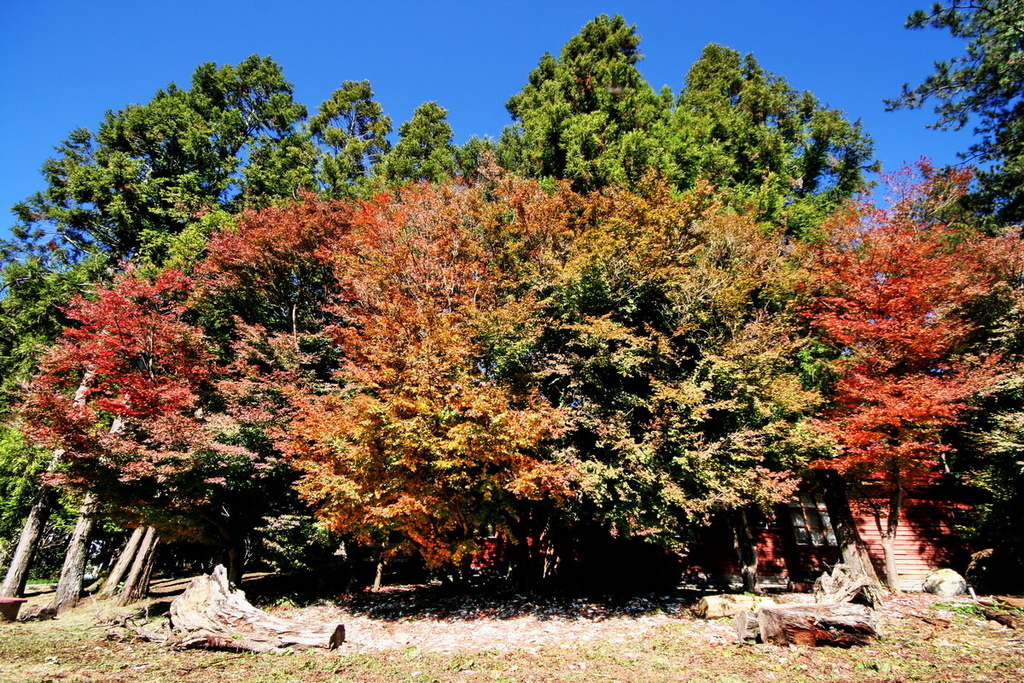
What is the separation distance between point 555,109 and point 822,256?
39.1 ft

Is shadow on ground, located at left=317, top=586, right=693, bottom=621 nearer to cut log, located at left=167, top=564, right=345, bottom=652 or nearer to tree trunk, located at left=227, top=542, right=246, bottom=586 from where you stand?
tree trunk, located at left=227, top=542, right=246, bottom=586

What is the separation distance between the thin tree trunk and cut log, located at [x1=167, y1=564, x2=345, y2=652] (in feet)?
26.4

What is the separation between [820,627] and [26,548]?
69.1 ft

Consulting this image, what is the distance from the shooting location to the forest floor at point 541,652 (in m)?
5.85

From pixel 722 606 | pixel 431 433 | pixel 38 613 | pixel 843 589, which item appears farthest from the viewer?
pixel 38 613

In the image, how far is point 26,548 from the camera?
13.9 metres

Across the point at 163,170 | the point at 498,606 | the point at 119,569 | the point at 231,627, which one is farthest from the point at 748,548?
the point at 163,170

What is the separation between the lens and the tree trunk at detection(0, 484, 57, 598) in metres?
13.7

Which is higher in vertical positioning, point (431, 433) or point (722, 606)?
point (431, 433)

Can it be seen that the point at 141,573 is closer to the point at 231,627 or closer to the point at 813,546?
the point at 231,627

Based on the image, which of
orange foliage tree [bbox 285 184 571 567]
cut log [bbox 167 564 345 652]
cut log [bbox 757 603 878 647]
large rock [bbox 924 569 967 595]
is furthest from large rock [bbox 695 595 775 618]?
cut log [bbox 167 564 345 652]

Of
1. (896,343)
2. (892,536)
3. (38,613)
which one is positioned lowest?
(38,613)

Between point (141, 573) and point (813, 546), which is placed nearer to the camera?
point (141, 573)

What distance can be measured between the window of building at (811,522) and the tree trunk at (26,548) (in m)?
24.8
